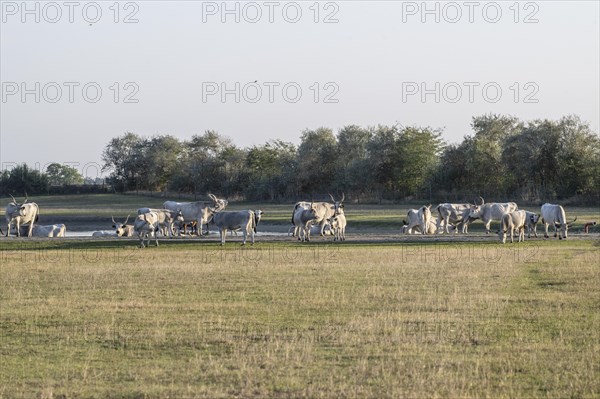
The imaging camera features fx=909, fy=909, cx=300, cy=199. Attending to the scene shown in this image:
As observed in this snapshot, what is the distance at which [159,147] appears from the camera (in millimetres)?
108562

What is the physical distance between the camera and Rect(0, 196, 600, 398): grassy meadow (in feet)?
37.3

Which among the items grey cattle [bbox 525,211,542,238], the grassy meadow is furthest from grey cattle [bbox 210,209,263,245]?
grey cattle [bbox 525,211,542,238]

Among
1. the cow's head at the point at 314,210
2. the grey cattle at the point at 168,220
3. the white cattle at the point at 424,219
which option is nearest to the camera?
the cow's head at the point at 314,210

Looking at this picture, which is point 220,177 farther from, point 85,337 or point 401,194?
point 85,337

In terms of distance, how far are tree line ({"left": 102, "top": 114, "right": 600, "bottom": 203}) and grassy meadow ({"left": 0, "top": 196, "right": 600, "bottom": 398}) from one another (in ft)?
143

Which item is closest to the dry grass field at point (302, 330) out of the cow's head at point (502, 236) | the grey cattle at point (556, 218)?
the cow's head at point (502, 236)

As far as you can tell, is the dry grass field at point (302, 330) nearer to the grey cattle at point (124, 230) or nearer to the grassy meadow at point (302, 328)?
the grassy meadow at point (302, 328)

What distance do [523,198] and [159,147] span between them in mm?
52215

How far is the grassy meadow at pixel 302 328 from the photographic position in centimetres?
1136

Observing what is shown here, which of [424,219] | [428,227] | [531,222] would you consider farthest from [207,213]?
[531,222]

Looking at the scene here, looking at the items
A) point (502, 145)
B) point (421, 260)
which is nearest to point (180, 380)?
point (421, 260)

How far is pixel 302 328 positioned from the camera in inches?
593

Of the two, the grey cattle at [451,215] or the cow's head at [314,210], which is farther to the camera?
the grey cattle at [451,215]

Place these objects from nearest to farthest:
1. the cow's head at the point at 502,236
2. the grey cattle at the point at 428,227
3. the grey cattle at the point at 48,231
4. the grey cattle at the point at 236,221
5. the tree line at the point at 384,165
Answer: the cow's head at the point at 502,236, the grey cattle at the point at 236,221, the grey cattle at the point at 428,227, the grey cattle at the point at 48,231, the tree line at the point at 384,165
